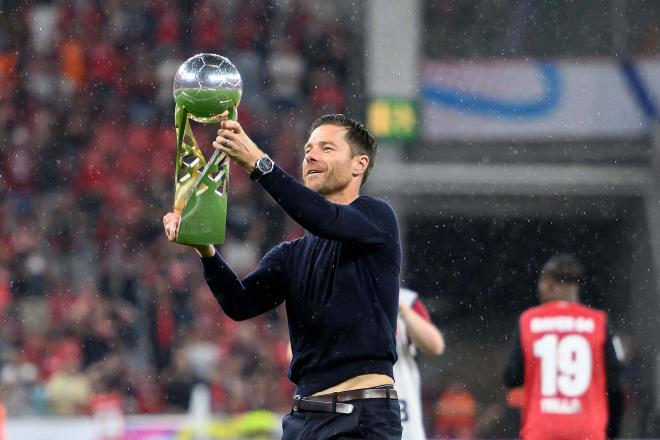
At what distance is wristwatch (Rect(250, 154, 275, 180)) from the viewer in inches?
142

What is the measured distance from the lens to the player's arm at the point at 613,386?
630 centimetres

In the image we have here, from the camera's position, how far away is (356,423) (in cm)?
381

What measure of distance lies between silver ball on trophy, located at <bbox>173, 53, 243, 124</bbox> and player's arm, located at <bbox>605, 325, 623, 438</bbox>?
10.6ft

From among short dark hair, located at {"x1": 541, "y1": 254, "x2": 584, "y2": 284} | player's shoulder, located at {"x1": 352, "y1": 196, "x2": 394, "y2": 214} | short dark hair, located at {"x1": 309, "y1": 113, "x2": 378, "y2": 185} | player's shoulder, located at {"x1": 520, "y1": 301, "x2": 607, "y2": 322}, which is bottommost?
player's shoulder, located at {"x1": 520, "y1": 301, "x2": 607, "y2": 322}

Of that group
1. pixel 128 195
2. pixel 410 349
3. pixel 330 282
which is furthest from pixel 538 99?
pixel 330 282

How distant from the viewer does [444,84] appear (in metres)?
15.1

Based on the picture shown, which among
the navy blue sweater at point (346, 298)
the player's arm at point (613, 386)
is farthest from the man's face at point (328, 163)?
the player's arm at point (613, 386)

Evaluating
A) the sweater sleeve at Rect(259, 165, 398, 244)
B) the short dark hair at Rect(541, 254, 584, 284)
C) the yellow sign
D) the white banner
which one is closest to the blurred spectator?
the yellow sign

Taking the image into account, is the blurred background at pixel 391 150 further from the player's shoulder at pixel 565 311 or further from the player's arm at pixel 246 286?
the player's arm at pixel 246 286

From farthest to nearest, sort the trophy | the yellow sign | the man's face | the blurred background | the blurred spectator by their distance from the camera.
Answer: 1. the yellow sign
2. the blurred background
3. the blurred spectator
4. the man's face
5. the trophy

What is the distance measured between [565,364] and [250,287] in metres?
2.68

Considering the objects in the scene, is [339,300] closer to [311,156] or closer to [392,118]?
[311,156]

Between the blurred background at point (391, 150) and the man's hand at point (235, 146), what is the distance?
30.5 ft

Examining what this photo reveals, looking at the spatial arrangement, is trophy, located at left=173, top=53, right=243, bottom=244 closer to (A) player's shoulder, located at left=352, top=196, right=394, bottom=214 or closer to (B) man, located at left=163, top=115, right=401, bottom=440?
(B) man, located at left=163, top=115, right=401, bottom=440
